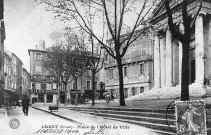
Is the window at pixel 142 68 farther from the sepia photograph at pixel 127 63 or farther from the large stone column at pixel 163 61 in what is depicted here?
the large stone column at pixel 163 61

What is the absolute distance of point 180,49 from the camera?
1750 centimetres

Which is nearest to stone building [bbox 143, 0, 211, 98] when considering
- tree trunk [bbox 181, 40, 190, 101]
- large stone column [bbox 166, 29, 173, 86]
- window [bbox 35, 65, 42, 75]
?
large stone column [bbox 166, 29, 173, 86]

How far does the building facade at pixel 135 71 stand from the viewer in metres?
Answer: 24.2

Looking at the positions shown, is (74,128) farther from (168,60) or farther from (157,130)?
(168,60)

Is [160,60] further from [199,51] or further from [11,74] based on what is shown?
[11,74]

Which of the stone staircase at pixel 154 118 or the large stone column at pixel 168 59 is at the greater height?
the large stone column at pixel 168 59

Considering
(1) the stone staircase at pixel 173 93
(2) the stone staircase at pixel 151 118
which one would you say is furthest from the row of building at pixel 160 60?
(2) the stone staircase at pixel 151 118

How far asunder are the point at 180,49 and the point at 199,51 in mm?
2454

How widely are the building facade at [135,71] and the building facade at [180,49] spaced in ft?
10.9

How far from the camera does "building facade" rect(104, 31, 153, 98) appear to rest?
79.4 ft

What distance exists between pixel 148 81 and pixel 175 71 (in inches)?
206

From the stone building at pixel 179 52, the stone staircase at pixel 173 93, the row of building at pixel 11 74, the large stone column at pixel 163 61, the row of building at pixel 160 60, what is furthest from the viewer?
the large stone column at pixel 163 61

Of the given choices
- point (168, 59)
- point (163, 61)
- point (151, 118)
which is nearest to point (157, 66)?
point (163, 61)

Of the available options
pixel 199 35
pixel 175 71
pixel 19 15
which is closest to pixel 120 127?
pixel 19 15
